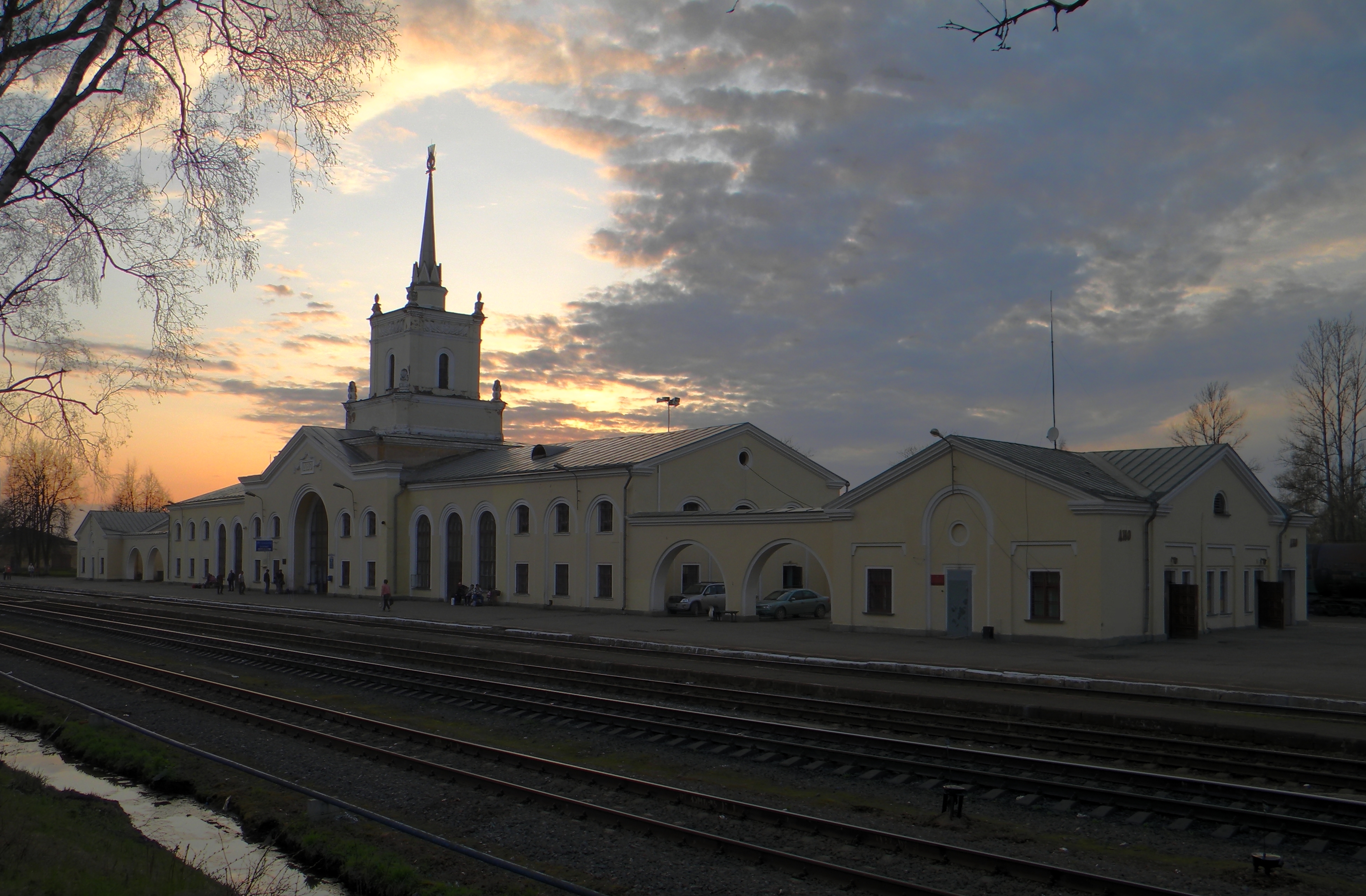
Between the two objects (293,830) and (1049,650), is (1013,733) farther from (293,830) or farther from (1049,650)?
(1049,650)

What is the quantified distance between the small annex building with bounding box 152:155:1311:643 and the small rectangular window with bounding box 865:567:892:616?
6cm

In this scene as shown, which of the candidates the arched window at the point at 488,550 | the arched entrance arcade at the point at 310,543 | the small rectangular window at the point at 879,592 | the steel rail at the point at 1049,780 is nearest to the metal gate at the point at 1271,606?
the small rectangular window at the point at 879,592

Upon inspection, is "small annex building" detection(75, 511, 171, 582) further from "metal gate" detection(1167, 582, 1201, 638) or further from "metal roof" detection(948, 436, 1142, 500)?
"metal gate" detection(1167, 582, 1201, 638)

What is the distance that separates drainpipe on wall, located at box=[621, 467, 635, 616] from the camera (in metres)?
39.2

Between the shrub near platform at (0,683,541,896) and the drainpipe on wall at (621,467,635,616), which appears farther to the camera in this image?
the drainpipe on wall at (621,467,635,616)

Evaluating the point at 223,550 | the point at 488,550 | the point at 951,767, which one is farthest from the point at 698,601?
the point at 223,550

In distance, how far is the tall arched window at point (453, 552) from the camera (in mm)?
47594

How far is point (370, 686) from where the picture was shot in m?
19.7

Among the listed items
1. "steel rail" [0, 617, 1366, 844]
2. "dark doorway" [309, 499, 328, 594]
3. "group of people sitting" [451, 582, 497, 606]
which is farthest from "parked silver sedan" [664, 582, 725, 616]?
"dark doorway" [309, 499, 328, 594]

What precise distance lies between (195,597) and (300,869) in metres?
49.7

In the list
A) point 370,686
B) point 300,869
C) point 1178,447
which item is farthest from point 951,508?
point 300,869

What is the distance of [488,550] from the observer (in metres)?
46.1

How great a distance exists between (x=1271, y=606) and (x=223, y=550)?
59.0m

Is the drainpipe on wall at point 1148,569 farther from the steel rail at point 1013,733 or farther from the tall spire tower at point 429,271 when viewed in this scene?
the tall spire tower at point 429,271
